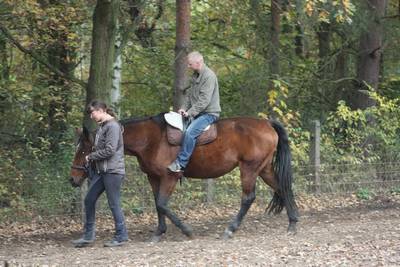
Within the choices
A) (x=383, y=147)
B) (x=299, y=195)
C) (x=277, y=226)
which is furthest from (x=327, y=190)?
(x=277, y=226)

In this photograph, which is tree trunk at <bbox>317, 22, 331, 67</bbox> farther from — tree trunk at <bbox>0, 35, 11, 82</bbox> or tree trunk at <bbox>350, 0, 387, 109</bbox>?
tree trunk at <bbox>0, 35, 11, 82</bbox>

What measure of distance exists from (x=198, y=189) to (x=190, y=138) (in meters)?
3.77

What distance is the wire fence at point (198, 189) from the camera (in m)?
13.2

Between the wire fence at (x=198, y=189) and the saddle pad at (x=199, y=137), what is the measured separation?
1736 mm

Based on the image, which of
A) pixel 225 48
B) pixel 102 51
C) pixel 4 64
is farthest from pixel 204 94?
pixel 225 48

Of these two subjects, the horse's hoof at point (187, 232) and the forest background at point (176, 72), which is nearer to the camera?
the horse's hoof at point (187, 232)

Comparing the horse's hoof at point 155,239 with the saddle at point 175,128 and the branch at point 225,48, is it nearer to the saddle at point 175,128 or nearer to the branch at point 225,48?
the saddle at point 175,128

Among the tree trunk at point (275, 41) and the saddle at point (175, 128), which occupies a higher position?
the tree trunk at point (275, 41)

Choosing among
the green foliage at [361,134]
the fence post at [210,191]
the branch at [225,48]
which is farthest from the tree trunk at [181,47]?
the branch at [225,48]

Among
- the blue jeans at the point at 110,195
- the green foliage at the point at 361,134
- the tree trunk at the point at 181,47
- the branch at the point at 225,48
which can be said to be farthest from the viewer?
the branch at the point at 225,48

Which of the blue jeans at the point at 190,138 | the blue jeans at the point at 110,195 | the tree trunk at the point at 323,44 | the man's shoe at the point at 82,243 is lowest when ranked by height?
the man's shoe at the point at 82,243

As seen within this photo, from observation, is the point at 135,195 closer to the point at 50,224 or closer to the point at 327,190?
the point at 50,224

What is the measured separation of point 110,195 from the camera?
34.5 ft

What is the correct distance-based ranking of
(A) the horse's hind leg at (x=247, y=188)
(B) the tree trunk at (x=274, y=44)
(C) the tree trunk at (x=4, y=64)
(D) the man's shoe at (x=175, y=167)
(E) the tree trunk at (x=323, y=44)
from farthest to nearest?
(E) the tree trunk at (x=323, y=44) < (B) the tree trunk at (x=274, y=44) < (C) the tree trunk at (x=4, y=64) < (A) the horse's hind leg at (x=247, y=188) < (D) the man's shoe at (x=175, y=167)
